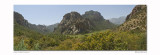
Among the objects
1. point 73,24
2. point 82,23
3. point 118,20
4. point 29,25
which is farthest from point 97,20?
point 29,25

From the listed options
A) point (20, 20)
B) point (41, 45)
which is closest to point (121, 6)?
point (41, 45)

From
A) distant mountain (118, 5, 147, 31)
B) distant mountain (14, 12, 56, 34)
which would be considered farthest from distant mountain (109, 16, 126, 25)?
distant mountain (14, 12, 56, 34)

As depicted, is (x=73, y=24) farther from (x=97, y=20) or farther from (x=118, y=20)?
(x=118, y=20)

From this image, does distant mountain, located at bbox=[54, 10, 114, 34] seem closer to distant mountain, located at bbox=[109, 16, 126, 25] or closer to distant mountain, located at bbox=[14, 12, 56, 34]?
distant mountain, located at bbox=[109, 16, 126, 25]
